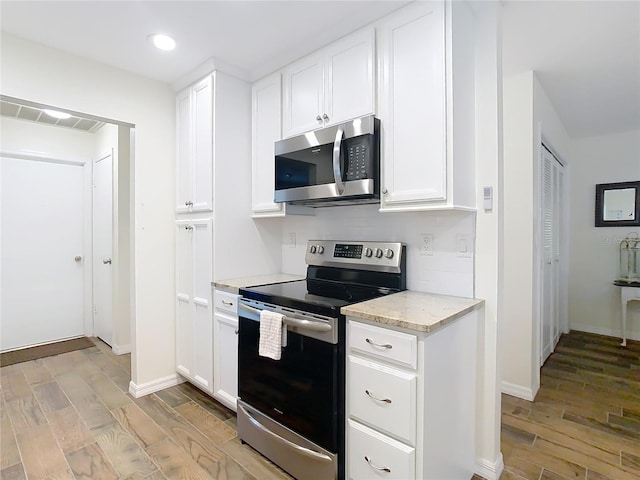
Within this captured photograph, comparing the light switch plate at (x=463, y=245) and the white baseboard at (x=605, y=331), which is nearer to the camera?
the light switch plate at (x=463, y=245)

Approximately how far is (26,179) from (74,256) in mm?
954

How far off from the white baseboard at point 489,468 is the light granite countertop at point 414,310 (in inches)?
33.0

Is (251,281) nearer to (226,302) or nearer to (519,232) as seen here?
(226,302)

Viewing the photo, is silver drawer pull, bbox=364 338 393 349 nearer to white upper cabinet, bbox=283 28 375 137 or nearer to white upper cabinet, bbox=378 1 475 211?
white upper cabinet, bbox=378 1 475 211

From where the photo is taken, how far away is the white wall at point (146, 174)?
235cm

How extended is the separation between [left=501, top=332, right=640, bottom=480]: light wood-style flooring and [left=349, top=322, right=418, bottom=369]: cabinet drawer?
107 centimetres

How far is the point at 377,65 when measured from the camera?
185cm

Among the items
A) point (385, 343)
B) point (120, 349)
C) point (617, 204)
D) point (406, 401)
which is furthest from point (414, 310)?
point (617, 204)

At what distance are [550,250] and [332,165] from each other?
2.61 meters

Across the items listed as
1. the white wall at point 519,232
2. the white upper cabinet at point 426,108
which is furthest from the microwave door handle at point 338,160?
the white wall at point 519,232

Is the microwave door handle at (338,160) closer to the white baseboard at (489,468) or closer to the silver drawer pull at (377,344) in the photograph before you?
the silver drawer pull at (377,344)

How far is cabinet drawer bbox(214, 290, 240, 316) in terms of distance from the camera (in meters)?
2.22

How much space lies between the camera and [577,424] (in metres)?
2.25

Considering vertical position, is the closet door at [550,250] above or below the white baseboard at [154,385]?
above
